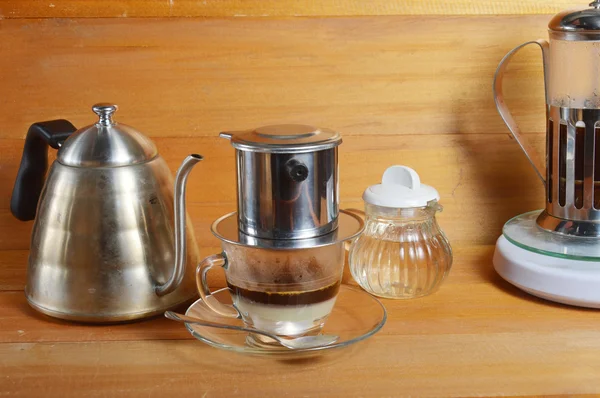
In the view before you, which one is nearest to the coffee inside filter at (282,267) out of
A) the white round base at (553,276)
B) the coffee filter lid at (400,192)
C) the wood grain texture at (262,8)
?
the coffee filter lid at (400,192)

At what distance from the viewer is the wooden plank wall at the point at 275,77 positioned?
0.97m

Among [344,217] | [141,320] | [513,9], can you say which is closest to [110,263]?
[141,320]

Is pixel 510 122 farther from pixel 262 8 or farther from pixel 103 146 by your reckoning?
pixel 103 146

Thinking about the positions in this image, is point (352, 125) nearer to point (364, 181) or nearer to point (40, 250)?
point (364, 181)

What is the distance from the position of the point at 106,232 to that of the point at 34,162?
16cm

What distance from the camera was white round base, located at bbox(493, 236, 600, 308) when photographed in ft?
2.68

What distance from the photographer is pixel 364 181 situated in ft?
3.35

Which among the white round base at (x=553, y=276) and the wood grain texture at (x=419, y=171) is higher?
the wood grain texture at (x=419, y=171)

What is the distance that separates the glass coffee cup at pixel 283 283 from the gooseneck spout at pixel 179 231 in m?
0.03

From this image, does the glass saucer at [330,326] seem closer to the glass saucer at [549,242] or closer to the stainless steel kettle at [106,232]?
the stainless steel kettle at [106,232]

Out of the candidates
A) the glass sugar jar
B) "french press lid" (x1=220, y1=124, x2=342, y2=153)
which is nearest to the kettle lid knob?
"french press lid" (x1=220, y1=124, x2=342, y2=153)

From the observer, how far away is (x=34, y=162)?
88 cm

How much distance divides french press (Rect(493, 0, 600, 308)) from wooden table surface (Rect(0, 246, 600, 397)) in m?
0.03

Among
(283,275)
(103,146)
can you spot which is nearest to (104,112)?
(103,146)
